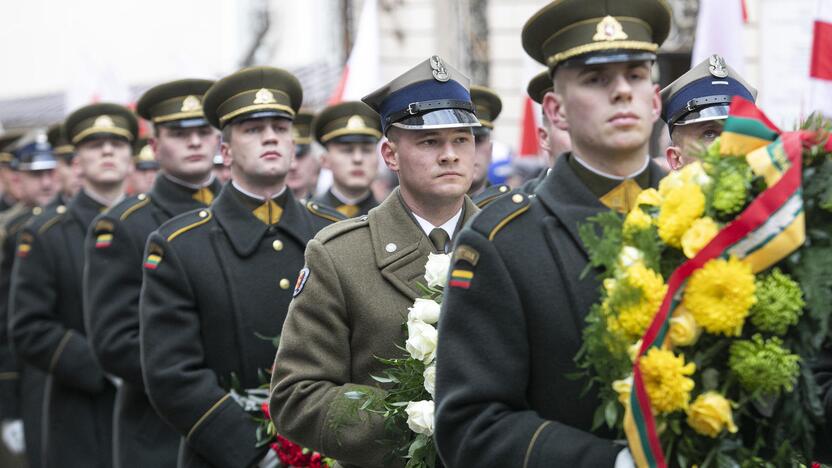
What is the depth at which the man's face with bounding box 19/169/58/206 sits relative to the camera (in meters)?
13.1

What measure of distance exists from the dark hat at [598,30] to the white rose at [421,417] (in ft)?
3.61

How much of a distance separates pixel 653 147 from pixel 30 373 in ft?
16.9

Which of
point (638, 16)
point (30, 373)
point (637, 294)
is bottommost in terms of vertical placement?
point (30, 373)

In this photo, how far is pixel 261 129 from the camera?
6258 mm

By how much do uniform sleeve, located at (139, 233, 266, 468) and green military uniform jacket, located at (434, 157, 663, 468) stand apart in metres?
2.12

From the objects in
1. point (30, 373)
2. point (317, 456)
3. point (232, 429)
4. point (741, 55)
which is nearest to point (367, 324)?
point (317, 456)

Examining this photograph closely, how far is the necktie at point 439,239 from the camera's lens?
4.96 meters

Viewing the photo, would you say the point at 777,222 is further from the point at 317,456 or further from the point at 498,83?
the point at 498,83

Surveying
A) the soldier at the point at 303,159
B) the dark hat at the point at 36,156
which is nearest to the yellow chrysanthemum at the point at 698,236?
the soldier at the point at 303,159

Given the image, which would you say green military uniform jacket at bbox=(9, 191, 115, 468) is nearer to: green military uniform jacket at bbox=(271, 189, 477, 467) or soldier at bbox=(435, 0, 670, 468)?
green military uniform jacket at bbox=(271, 189, 477, 467)

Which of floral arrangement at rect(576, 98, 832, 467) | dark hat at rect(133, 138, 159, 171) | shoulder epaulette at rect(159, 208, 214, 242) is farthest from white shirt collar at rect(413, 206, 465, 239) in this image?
dark hat at rect(133, 138, 159, 171)

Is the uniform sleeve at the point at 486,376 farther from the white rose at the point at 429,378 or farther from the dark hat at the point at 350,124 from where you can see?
the dark hat at the point at 350,124

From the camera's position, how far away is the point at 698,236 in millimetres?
3309

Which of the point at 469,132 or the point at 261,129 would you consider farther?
the point at 261,129
